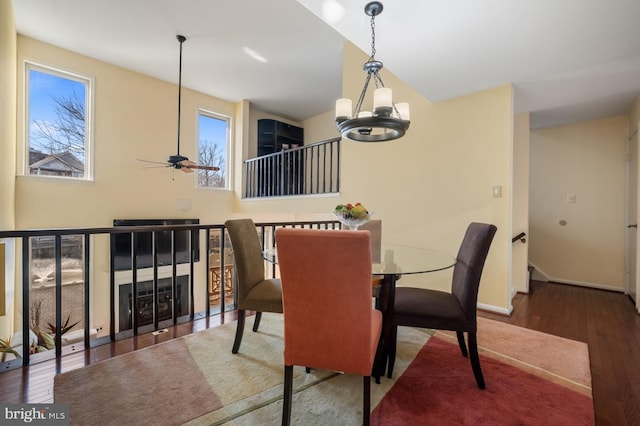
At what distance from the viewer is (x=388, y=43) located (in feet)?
7.23

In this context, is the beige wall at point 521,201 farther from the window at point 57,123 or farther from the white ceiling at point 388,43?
the window at point 57,123

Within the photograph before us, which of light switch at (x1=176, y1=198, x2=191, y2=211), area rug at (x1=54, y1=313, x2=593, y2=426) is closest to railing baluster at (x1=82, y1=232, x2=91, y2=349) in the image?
area rug at (x1=54, y1=313, x2=593, y2=426)

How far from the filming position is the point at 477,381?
161cm

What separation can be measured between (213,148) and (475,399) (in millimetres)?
6069

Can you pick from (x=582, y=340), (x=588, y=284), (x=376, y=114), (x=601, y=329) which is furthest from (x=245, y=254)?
(x=588, y=284)

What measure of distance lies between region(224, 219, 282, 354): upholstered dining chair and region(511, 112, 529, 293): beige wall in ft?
10.8

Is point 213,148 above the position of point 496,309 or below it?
above

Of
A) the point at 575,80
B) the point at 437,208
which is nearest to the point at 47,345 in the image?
the point at 437,208

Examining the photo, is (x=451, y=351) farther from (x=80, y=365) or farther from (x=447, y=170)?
(x=80, y=365)

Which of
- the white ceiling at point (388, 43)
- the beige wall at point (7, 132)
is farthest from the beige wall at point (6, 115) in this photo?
the white ceiling at point (388, 43)

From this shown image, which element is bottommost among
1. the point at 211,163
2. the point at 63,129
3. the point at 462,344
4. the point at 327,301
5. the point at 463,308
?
the point at 462,344

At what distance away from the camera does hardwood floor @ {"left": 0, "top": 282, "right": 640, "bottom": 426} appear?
4.95 ft

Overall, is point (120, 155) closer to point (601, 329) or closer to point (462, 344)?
point (462, 344)

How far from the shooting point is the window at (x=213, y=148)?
5926 mm
